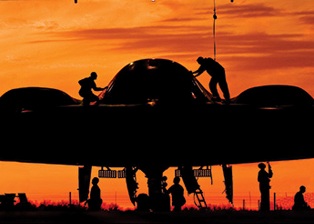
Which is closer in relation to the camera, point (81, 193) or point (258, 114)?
point (258, 114)

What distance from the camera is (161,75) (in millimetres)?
37375

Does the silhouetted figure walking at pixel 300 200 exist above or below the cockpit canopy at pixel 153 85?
below

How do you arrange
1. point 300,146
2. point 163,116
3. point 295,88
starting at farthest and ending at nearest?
point 295,88
point 300,146
point 163,116

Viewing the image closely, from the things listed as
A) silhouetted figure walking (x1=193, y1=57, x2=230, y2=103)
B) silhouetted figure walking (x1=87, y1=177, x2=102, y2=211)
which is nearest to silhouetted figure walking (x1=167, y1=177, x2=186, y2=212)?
silhouetted figure walking (x1=87, y1=177, x2=102, y2=211)

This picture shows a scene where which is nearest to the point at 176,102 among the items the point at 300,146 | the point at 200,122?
the point at 200,122

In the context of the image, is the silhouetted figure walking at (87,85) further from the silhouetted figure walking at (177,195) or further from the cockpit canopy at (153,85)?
the silhouetted figure walking at (177,195)

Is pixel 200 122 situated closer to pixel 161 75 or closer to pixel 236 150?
pixel 236 150

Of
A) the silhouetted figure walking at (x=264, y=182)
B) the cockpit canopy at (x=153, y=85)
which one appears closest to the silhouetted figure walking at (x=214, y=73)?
the cockpit canopy at (x=153, y=85)

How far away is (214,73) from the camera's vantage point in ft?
132

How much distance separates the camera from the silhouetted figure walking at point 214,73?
40.2m

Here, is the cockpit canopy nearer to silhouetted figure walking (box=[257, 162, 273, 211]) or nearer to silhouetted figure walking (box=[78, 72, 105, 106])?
silhouetted figure walking (box=[78, 72, 105, 106])

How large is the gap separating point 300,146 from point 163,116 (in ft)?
18.2

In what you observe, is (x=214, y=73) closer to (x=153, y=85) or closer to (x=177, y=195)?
(x=153, y=85)

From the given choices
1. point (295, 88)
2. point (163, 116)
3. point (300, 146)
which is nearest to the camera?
point (163, 116)
